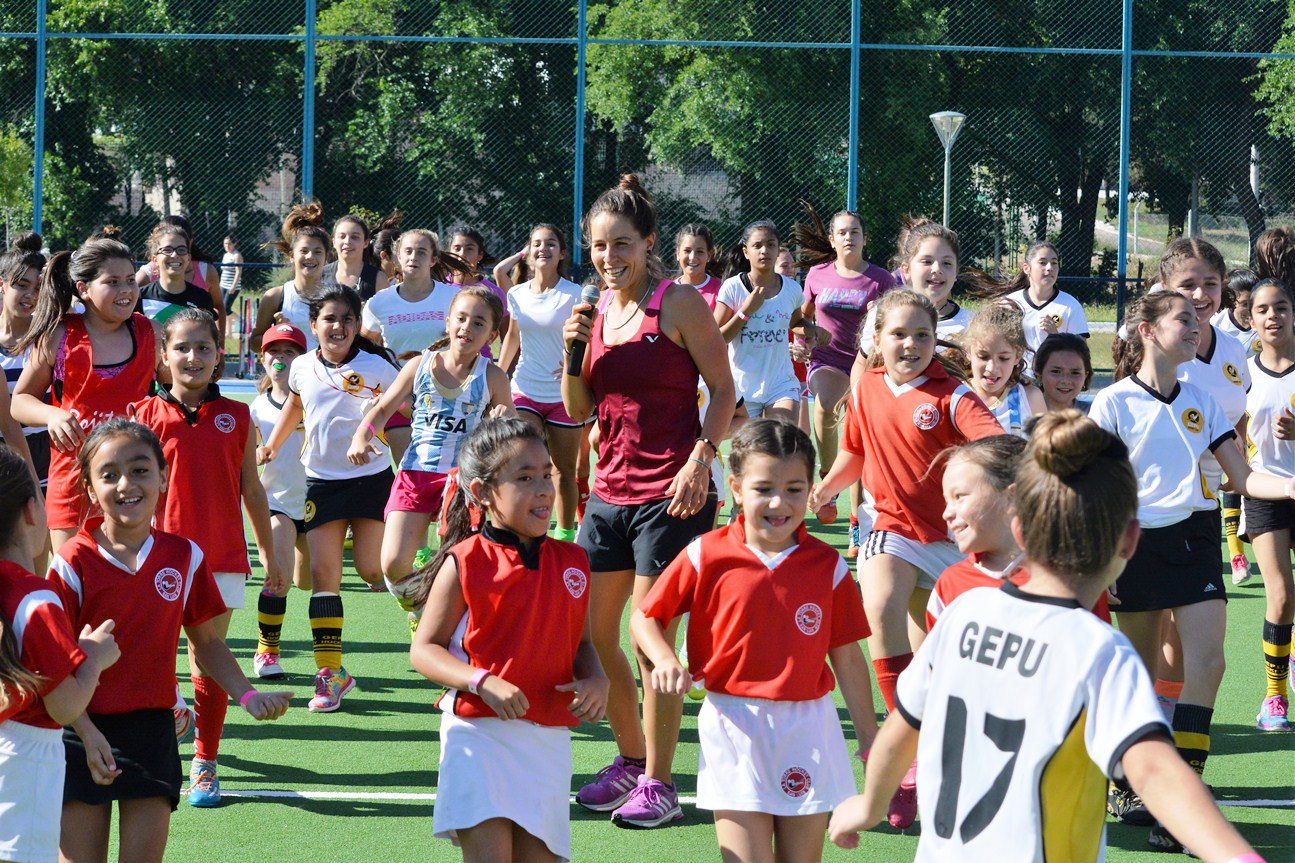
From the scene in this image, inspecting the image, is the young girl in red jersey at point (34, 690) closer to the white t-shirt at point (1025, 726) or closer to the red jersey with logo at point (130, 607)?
the red jersey with logo at point (130, 607)

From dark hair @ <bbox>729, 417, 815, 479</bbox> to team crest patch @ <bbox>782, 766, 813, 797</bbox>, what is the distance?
75 centimetres

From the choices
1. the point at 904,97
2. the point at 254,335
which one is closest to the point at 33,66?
the point at 904,97

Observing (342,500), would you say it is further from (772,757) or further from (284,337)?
(772,757)

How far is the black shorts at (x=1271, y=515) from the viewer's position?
241 inches

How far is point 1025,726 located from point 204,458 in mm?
3616

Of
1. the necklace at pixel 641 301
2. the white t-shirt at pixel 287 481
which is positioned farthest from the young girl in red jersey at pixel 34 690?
the white t-shirt at pixel 287 481

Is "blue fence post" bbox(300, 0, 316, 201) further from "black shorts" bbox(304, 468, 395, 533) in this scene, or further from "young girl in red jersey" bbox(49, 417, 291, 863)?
"young girl in red jersey" bbox(49, 417, 291, 863)

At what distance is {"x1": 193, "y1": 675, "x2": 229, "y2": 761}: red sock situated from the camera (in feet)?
16.6

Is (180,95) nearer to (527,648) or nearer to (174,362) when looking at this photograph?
(174,362)

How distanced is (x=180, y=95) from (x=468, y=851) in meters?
27.0

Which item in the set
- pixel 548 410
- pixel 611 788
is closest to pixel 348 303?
pixel 548 410

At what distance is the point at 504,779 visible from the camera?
12.0 ft

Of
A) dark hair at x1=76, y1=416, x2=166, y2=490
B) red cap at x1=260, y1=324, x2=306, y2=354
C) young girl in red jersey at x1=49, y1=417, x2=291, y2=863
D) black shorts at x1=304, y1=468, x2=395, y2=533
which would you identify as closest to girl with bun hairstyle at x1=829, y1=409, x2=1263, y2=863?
young girl in red jersey at x1=49, y1=417, x2=291, y2=863

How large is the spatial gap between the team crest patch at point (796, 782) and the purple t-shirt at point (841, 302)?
6477 mm
